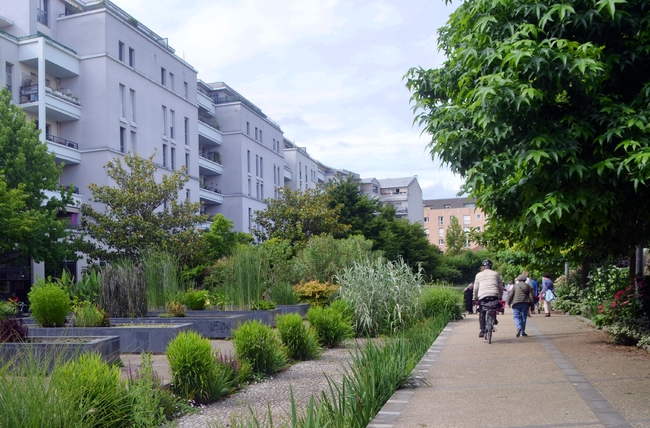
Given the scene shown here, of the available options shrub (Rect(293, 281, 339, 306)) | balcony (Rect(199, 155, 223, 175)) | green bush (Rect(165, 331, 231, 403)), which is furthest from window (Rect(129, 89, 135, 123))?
green bush (Rect(165, 331, 231, 403))

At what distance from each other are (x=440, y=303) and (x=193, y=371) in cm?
1418

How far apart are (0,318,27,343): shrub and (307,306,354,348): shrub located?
543 centimetres

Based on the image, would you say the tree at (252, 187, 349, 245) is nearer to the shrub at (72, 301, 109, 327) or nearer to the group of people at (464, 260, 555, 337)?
the group of people at (464, 260, 555, 337)

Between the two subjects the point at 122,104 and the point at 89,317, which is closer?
the point at 89,317

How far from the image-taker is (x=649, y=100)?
772 cm

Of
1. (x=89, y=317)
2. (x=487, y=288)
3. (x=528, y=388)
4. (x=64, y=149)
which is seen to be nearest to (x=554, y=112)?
(x=528, y=388)

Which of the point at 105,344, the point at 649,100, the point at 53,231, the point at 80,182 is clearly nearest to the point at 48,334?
the point at 105,344

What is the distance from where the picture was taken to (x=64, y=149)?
37500 millimetres

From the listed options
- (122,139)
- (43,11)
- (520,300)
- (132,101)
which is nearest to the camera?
(520,300)

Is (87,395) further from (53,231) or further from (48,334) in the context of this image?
(53,231)

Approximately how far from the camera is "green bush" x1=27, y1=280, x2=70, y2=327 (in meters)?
12.7

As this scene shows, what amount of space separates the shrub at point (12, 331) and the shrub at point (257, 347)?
325cm

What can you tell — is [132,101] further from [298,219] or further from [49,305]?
[49,305]

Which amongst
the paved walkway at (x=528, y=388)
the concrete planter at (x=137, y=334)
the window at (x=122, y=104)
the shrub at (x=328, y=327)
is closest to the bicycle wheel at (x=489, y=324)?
the paved walkway at (x=528, y=388)
